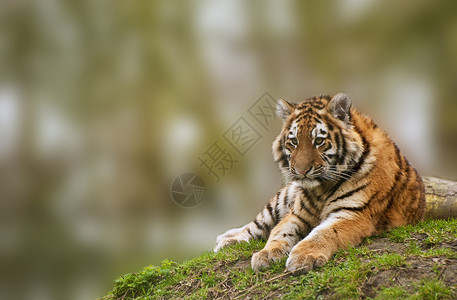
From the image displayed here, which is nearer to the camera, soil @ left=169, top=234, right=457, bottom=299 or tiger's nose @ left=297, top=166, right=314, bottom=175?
soil @ left=169, top=234, right=457, bottom=299

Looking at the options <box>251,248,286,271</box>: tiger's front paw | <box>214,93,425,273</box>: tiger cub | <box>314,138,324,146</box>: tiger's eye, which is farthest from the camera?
<box>314,138,324,146</box>: tiger's eye

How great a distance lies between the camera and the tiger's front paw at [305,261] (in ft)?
9.61

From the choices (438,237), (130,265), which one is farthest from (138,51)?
(438,237)

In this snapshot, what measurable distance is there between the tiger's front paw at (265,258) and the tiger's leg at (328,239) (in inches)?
7.7

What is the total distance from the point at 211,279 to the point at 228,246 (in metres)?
0.76

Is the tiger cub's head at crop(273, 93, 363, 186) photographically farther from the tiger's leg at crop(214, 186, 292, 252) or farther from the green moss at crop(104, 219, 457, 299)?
the tiger's leg at crop(214, 186, 292, 252)

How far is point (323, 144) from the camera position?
3.45m

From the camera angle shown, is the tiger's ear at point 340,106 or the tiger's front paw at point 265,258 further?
the tiger's ear at point 340,106

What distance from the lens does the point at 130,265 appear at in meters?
7.07

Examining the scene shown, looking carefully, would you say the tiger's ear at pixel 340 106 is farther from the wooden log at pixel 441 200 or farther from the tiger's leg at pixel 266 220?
the wooden log at pixel 441 200

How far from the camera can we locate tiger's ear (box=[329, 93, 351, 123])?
11.5 feet

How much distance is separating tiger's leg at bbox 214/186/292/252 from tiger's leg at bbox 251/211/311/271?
482 mm

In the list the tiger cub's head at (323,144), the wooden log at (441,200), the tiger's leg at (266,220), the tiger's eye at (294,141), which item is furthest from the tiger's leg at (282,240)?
the wooden log at (441,200)

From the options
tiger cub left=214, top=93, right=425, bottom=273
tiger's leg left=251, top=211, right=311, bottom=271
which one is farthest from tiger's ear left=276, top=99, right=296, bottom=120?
tiger's leg left=251, top=211, right=311, bottom=271
